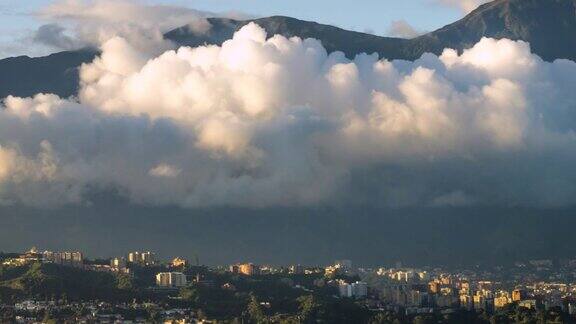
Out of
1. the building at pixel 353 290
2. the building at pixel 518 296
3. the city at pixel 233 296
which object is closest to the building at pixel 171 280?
the city at pixel 233 296

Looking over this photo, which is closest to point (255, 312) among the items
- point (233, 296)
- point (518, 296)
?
point (233, 296)

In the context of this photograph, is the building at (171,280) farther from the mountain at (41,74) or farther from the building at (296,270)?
the mountain at (41,74)

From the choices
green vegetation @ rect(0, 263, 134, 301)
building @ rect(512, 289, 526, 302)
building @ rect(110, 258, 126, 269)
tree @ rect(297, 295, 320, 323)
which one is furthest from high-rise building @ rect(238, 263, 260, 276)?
building @ rect(512, 289, 526, 302)

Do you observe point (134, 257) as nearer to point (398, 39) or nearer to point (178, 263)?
point (178, 263)

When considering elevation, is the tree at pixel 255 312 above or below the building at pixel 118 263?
below

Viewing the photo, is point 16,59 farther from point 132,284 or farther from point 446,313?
point 446,313
